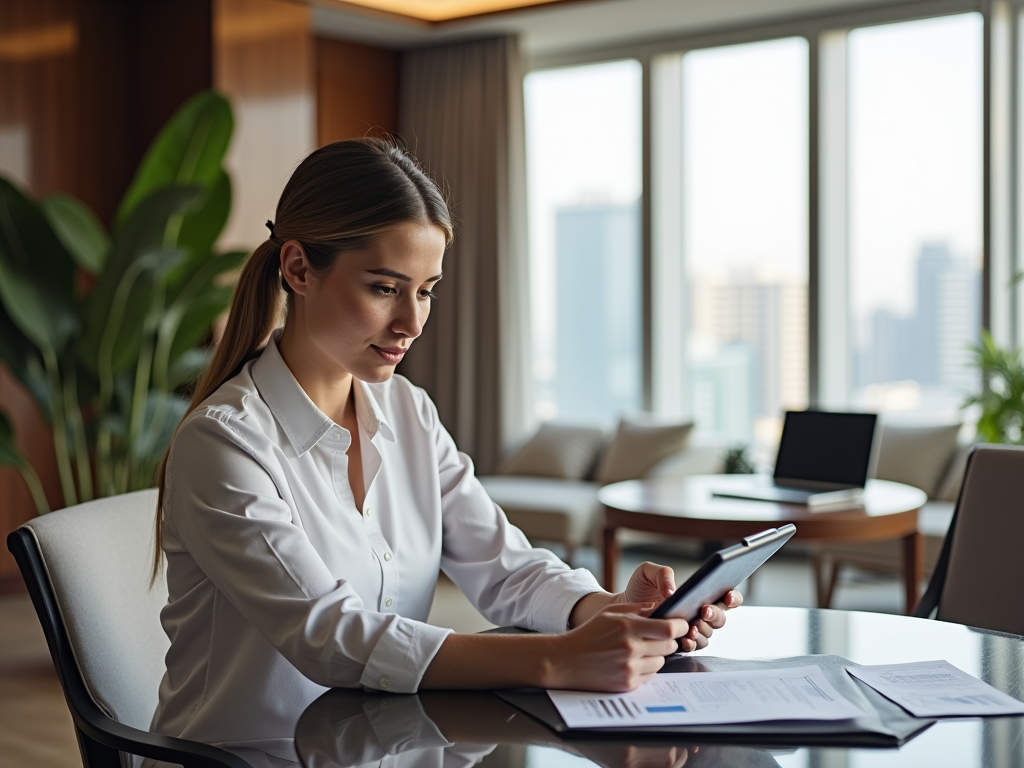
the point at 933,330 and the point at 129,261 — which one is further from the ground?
the point at 129,261

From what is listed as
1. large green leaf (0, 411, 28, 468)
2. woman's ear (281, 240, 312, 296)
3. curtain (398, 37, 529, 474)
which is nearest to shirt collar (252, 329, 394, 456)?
woman's ear (281, 240, 312, 296)

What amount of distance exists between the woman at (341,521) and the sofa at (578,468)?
3.63 metres

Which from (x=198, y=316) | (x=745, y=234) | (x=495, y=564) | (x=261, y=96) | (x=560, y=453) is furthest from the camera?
(x=745, y=234)

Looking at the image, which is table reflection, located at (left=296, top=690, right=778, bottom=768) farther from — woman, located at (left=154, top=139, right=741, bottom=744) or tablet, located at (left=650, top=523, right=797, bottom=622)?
tablet, located at (left=650, top=523, right=797, bottom=622)

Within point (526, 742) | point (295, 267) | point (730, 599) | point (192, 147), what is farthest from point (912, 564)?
point (192, 147)

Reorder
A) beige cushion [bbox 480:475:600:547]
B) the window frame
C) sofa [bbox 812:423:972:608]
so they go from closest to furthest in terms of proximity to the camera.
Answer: sofa [bbox 812:423:972:608] → beige cushion [bbox 480:475:600:547] → the window frame

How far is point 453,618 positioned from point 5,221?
2.31m

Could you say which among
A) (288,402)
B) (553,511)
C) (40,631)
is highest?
(288,402)

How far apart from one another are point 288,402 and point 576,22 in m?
5.16

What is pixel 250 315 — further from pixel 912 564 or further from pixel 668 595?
pixel 912 564

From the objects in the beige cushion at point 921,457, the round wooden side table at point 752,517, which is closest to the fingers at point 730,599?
the round wooden side table at point 752,517

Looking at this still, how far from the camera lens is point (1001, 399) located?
16.3 ft

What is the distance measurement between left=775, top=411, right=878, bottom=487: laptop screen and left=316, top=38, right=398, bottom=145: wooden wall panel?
3.75 m

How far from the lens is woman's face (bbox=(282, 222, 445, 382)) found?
158cm
